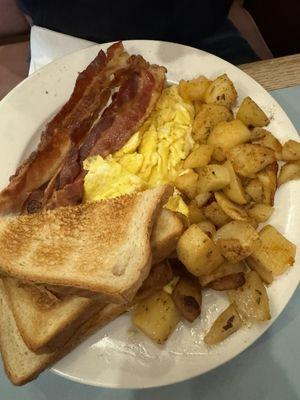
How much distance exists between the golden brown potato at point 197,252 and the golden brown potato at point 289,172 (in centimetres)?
32

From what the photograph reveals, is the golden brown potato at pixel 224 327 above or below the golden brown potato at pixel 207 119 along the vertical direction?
below

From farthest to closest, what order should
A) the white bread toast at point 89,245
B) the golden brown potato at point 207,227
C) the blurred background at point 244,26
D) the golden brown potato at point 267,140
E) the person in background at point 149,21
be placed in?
the blurred background at point 244,26 < the person in background at point 149,21 < the golden brown potato at point 267,140 < the golden brown potato at point 207,227 < the white bread toast at point 89,245

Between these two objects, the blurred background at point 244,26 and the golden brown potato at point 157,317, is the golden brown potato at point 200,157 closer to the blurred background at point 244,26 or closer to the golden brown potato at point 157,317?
the golden brown potato at point 157,317

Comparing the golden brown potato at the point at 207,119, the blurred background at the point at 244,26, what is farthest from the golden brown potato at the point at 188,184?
the blurred background at the point at 244,26

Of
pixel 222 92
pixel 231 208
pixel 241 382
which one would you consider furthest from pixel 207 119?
pixel 241 382

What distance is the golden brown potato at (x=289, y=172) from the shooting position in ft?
4.79

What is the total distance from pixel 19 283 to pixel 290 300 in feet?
2.45

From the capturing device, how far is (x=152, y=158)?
1575 mm

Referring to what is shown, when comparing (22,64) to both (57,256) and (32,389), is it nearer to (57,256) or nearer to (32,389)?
(57,256)

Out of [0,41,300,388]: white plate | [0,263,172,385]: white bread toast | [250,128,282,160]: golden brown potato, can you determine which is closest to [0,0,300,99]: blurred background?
[0,41,300,388]: white plate

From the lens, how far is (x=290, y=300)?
4.81 feet

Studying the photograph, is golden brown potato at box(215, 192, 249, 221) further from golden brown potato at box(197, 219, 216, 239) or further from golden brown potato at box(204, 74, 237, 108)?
golden brown potato at box(204, 74, 237, 108)

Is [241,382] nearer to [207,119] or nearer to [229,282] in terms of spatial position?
[229,282]

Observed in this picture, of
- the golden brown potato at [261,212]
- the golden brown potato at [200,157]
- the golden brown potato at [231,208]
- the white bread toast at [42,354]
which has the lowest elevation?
the white bread toast at [42,354]
